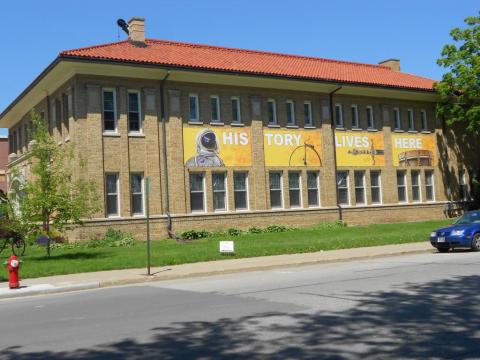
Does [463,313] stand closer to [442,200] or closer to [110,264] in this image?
[110,264]

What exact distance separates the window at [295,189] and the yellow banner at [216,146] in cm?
274

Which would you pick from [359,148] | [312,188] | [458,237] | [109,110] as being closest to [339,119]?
[359,148]

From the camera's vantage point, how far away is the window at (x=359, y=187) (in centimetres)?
3332

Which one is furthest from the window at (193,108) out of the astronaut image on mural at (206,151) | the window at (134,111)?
the window at (134,111)

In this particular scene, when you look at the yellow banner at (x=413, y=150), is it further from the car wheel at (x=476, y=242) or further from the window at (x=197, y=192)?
the car wheel at (x=476, y=242)

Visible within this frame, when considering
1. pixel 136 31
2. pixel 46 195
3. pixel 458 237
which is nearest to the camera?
pixel 458 237

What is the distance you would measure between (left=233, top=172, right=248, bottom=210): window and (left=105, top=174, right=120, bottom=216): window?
19.5 feet

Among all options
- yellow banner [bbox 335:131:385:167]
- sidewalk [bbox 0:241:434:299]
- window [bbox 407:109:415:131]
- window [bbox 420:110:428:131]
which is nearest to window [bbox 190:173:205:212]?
yellow banner [bbox 335:131:385:167]

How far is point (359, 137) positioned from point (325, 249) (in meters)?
14.5

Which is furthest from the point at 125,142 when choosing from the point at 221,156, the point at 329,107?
the point at 329,107

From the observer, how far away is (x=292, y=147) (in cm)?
3095

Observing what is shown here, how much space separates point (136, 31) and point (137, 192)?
8.24 m

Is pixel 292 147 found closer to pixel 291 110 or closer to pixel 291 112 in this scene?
pixel 291 112

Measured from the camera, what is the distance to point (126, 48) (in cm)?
2819
